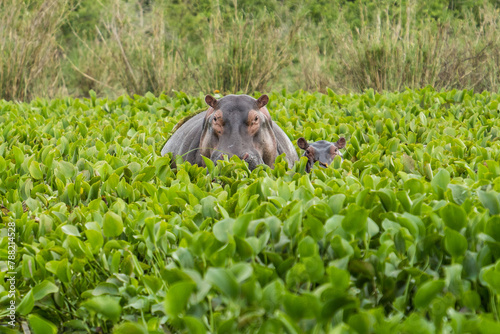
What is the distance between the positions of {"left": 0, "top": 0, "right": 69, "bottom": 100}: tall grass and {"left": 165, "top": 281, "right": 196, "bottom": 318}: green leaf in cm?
864

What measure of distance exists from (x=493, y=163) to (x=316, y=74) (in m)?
10.1

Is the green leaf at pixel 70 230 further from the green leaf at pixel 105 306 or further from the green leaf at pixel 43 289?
the green leaf at pixel 105 306

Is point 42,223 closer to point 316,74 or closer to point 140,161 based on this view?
point 140,161

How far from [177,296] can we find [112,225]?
884 millimetres

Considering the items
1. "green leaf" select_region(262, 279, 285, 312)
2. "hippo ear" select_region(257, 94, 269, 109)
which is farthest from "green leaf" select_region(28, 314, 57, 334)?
"hippo ear" select_region(257, 94, 269, 109)

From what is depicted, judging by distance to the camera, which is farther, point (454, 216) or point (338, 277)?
point (454, 216)

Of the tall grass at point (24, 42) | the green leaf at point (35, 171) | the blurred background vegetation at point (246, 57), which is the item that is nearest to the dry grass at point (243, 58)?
the blurred background vegetation at point (246, 57)

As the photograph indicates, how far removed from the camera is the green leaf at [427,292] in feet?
6.16

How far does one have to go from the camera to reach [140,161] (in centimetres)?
417

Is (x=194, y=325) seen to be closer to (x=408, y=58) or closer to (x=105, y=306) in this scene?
(x=105, y=306)

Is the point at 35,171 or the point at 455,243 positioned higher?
the point at 455,243

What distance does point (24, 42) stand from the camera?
959 cm

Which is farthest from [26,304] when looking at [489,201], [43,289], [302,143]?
[302,143]

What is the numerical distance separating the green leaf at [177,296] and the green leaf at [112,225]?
84cm
